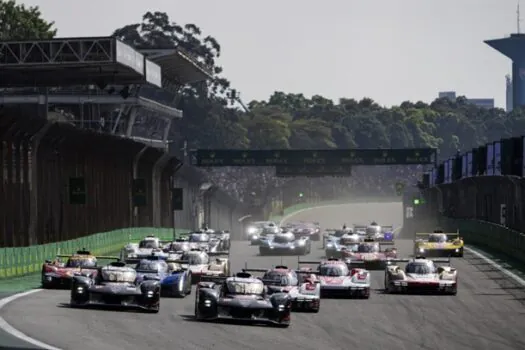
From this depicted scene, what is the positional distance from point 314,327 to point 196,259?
13.9 m

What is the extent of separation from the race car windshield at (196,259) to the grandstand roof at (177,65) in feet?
278

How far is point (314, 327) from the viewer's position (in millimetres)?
31203

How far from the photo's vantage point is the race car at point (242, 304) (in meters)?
30.9

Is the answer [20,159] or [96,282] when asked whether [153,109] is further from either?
[96,282]

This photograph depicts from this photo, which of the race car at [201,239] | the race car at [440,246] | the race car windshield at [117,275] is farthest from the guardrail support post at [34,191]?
the race car windshield at [117,275]

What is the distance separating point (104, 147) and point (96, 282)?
48.7 metres

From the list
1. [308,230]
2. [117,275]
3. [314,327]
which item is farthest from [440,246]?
[314,327]

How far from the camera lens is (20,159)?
61.9 metres

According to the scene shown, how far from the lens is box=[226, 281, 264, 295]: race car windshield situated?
32125 millimetres

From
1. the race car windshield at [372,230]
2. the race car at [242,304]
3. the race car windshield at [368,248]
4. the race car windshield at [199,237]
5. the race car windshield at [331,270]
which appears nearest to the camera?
the race car at [242,304]

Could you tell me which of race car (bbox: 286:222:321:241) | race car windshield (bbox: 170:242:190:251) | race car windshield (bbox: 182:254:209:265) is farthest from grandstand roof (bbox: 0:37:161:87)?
race car windshield (bbox: 182:254:209:265)

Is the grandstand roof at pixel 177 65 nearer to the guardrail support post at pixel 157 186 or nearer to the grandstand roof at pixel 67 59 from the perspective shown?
the guardrail support post at pixel 157 186

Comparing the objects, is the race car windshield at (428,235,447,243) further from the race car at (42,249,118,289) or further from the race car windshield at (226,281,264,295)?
the race car windshield at (226,281,264,295)

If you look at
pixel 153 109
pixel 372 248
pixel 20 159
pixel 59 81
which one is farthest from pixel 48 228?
pixel 153 109
